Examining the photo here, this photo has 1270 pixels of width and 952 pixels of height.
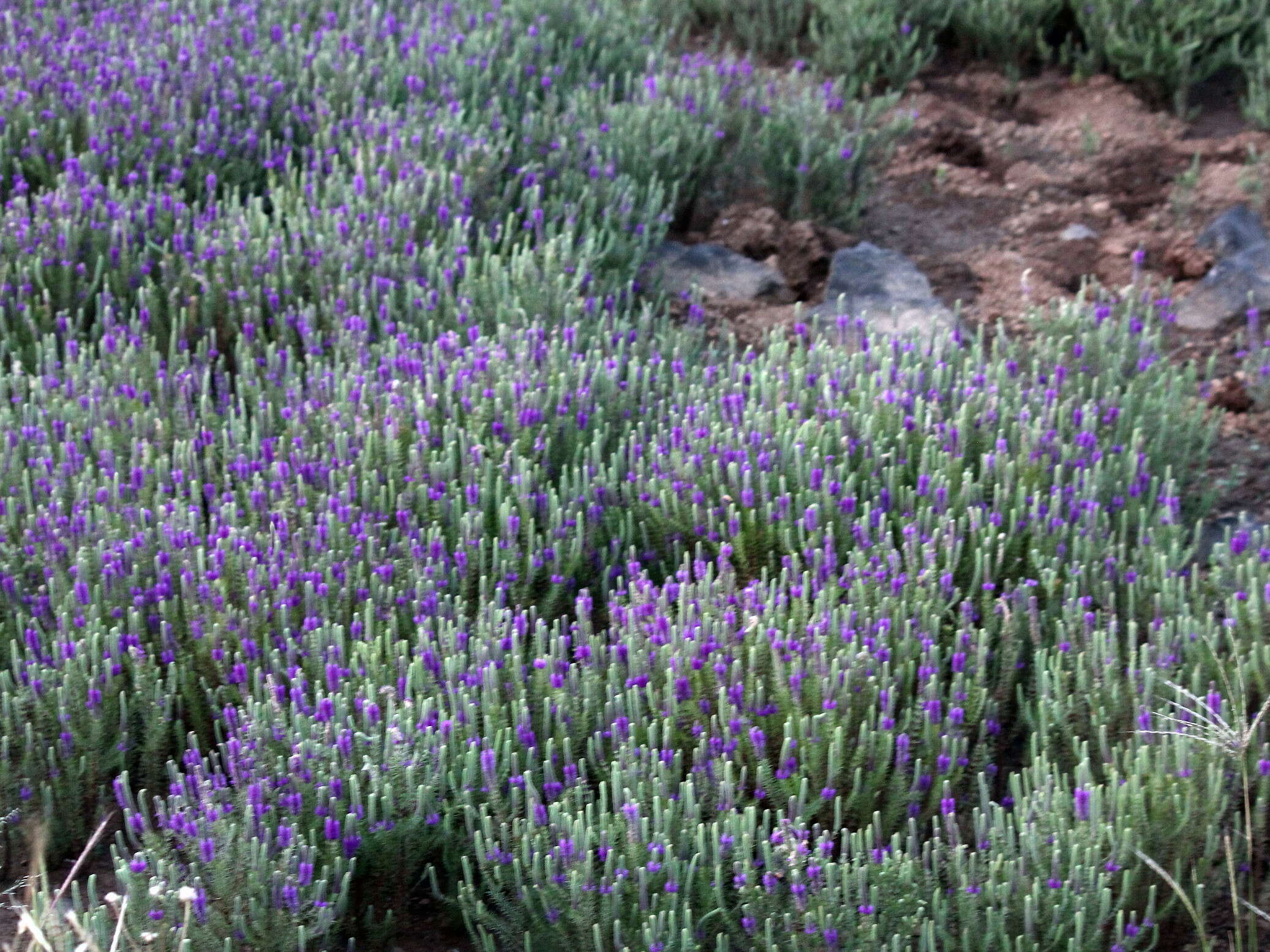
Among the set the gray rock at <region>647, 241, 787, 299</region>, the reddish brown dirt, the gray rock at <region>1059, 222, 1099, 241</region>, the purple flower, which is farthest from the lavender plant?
the purple flower

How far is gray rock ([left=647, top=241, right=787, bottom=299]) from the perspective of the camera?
4.95 meters

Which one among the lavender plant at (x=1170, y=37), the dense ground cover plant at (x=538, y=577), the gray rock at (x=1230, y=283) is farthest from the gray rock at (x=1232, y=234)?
the lavender plant at (x=1170, y=37)

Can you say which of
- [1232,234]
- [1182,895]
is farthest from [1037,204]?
[1182,895]

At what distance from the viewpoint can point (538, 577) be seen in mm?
3402

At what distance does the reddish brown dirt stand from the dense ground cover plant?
11.1 inches

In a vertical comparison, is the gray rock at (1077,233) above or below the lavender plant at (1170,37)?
below

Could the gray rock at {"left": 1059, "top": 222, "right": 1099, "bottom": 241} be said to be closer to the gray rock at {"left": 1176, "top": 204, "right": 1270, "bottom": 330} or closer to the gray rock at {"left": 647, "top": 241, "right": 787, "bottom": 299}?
the gray rock at {"left": 1176, "top": 204, "right": 1270, "bottom": 330}

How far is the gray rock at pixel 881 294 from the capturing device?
4598mm

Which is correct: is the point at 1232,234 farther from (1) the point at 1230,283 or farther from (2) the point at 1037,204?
(2) the point at 1037,204

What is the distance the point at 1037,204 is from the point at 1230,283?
968 mm

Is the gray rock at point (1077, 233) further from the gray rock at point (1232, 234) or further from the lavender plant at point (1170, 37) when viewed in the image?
the lavender plant at point (1170, 37)

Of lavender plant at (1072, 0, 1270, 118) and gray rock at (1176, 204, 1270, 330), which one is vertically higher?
lavender plant at (1072, 0, 1270, 118)

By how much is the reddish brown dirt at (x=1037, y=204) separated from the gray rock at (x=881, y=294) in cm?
11

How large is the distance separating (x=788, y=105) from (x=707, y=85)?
1.27 feet
